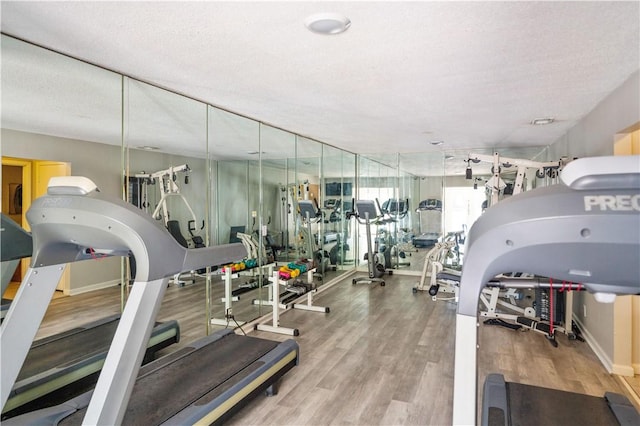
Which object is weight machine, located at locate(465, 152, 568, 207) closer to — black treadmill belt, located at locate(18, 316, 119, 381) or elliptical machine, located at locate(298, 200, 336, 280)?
elliptical machine, located at locate(298, 200, 336, 280)

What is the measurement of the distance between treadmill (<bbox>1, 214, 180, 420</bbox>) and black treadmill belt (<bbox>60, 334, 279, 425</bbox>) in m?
0.48

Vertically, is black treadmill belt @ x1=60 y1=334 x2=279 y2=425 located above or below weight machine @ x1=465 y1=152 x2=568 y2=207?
below

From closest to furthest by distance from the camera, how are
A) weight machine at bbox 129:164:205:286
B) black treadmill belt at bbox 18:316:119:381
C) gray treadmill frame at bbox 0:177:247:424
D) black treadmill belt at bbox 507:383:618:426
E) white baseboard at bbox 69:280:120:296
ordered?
1. gray treadmill frame at bbox 0:177:247:424
2. black treadmill belt at bbox 507:383:618:426
3. black treadmill belt at bbox 18:316:119:381
4. white baseboard at bbox 69:280:120:296
5. weight machine at bbox 129:164:205:286

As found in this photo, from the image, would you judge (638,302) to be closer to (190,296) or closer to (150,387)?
(150,387)

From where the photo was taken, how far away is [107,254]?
192cm

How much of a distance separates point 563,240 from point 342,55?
1.72 meters

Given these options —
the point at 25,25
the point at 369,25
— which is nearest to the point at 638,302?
the point at 369,25

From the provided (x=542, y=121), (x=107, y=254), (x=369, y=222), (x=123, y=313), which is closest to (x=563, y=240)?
(x=123, y=313)

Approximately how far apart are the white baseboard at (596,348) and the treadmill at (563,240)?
2556 millimetres

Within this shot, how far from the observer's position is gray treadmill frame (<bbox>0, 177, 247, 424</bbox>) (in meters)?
1.57

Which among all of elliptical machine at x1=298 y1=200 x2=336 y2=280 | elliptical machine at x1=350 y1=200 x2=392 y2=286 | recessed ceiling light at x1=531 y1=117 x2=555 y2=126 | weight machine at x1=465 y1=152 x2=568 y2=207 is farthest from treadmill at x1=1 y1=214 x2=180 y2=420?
recessed ceiling light at x1=531 y1=117 x2=555 y2=126

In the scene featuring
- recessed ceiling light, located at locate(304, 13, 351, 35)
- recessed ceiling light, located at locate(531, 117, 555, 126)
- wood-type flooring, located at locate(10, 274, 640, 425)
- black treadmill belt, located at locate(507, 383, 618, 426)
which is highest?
recessed ceiling light, located at locate(531, 117, 555, 126)

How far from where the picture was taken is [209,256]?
1940mm

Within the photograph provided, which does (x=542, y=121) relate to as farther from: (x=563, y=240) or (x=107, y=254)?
(x=107, y=254)
